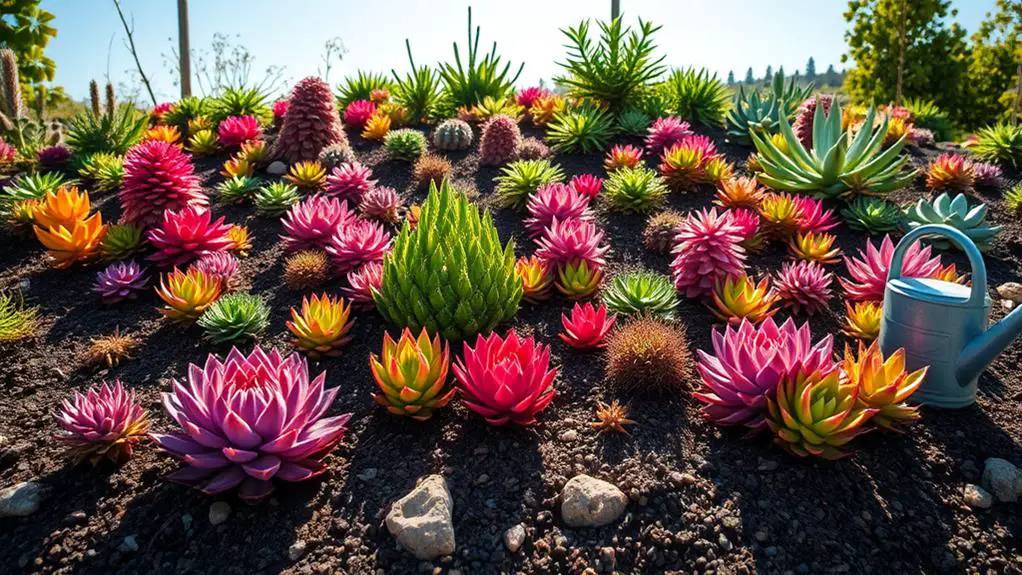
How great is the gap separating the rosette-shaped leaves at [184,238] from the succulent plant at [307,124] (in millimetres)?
1973

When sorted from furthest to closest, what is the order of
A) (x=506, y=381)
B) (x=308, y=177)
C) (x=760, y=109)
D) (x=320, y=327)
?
(x=760, y=109) < (x=308, y=177) < (x=320, y=327) < (x=506, y=381)

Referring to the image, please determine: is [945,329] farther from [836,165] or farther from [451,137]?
[451,137]

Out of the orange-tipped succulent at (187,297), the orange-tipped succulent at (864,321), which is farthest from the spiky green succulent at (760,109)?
the orange-tipped succulent at (187,297)

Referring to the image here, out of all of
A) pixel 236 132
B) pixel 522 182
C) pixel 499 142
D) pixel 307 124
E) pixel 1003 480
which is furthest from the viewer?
pixel 236 132

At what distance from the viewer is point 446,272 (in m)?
3.09

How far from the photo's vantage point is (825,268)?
160 inches

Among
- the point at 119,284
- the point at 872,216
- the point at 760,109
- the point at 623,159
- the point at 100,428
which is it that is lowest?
the point at 100,428

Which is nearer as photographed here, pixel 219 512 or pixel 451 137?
pixel 219 512

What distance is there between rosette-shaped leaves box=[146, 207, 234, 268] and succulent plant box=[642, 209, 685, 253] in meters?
3.04

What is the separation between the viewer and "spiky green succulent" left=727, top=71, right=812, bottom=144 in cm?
623

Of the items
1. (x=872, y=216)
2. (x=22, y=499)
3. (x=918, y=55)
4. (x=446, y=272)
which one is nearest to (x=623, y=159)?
(x=872, y=216)

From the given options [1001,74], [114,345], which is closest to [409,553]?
[114,345]

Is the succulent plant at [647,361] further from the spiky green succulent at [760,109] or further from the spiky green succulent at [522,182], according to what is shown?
the spiky green succulent at [760,109]

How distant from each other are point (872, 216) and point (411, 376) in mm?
3654
